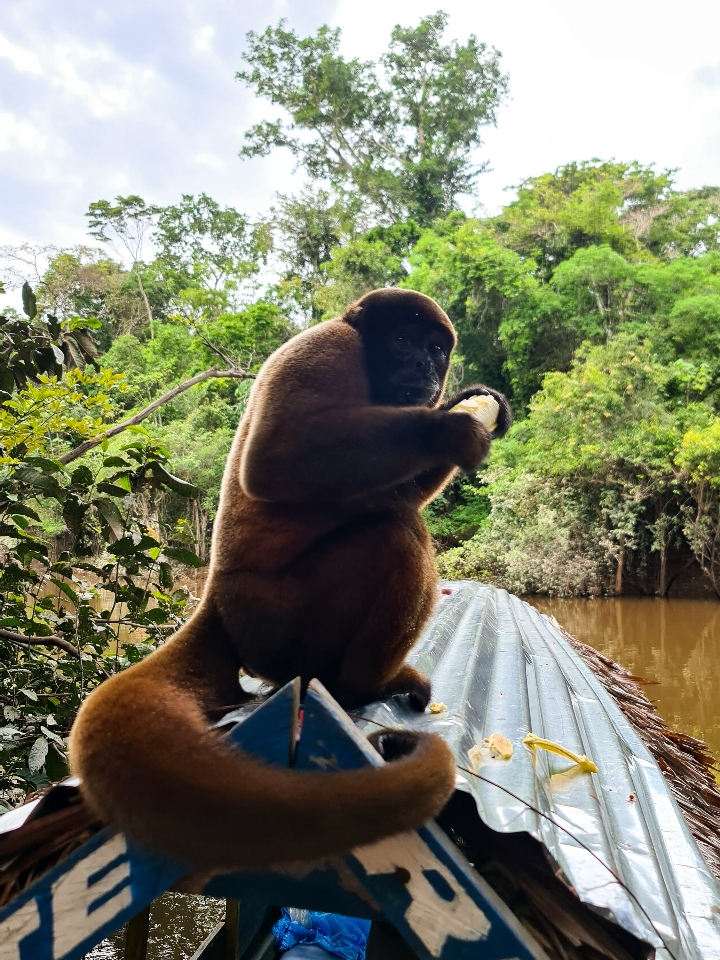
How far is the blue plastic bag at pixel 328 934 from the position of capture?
2941 mm

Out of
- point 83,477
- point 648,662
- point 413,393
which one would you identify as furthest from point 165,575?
point 648,662

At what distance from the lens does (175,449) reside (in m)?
18.8

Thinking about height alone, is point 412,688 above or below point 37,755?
above

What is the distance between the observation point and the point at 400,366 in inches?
77.5

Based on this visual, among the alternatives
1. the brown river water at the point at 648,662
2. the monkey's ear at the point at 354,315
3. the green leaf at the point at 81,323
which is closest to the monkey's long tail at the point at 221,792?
the monkey's ear at the point at 354,315

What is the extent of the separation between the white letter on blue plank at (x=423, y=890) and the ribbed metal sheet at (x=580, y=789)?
0.14 metres

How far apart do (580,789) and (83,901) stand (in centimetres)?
106

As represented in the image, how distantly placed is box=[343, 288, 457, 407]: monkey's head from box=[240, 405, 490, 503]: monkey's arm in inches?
11.8

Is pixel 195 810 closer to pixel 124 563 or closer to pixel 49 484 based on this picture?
pixel 49 484

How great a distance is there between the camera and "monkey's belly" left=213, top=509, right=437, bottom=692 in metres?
1.61

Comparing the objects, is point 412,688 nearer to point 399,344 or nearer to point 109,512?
point 399,344

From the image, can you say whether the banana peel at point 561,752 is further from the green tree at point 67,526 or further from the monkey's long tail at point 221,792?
the green tree at point 67,526

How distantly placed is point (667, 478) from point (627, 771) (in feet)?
43.2

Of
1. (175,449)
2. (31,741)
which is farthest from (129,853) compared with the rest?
(175,449)
